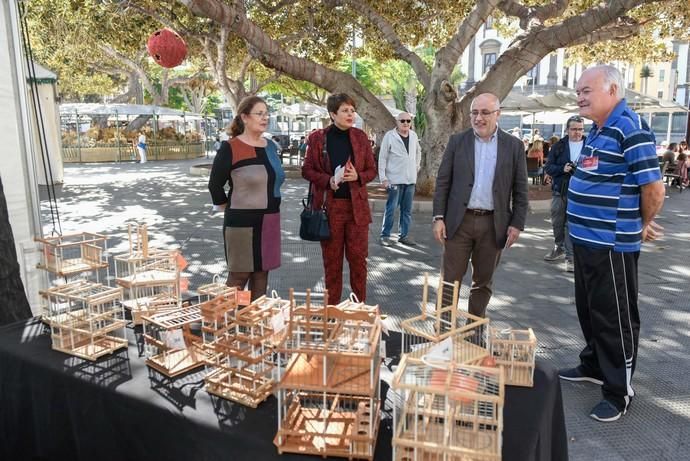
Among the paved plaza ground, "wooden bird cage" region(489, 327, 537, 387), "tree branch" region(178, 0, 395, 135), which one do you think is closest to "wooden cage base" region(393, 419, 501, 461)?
"wooden bird cage" region(489, 327, 537, 387)

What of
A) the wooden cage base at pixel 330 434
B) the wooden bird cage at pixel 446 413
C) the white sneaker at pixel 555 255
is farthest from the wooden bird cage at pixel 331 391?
the white sneaker at pixel 555 255

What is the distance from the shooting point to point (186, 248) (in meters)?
7.85

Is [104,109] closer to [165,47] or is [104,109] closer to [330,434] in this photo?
[165,47]

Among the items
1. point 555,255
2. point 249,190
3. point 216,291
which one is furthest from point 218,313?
point 555,255

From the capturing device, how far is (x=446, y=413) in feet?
5.08

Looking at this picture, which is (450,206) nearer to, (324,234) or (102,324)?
(324,234)

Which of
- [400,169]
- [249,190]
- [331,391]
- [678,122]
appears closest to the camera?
[331,391]

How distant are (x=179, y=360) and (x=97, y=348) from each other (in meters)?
0.45

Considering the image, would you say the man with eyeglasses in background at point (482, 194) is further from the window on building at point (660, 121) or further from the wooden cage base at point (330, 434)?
the window on building at point (660, 121)

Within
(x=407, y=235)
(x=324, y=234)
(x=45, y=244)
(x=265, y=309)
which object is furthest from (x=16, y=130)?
(x=407, y=235)

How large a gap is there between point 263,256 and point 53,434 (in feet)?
5.20

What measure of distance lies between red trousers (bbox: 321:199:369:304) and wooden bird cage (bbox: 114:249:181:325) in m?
1.34

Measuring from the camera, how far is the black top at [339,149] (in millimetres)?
4051

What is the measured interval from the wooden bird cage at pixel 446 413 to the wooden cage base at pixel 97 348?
1.43 metres
